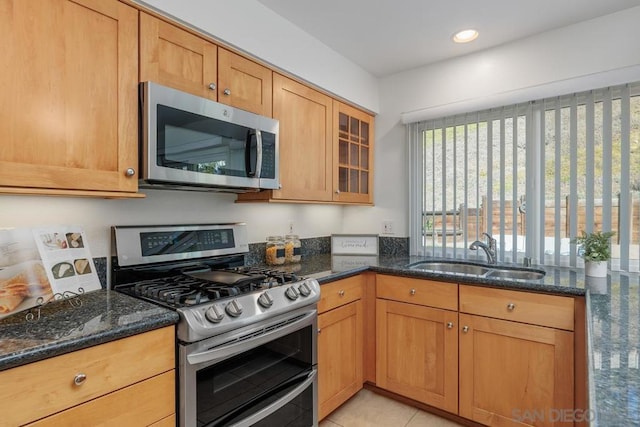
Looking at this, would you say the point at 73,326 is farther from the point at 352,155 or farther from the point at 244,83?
the point at 352,155

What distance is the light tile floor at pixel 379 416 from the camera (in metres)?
2.00

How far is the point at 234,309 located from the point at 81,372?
49 cm

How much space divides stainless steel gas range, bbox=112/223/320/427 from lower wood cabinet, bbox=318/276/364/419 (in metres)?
0.19

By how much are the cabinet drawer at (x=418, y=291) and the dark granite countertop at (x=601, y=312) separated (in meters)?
0.05

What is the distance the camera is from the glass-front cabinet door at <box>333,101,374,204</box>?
253 cm

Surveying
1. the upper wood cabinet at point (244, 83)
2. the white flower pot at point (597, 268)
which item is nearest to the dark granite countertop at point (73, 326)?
the upper wood cabinet at point (244, 83)

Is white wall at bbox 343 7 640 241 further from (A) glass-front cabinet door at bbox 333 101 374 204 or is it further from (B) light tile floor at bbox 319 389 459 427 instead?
(B) light tile floor at bbox 319 389 459 427

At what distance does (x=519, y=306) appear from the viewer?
1.75m

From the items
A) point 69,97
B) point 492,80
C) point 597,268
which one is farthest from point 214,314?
point 492,80

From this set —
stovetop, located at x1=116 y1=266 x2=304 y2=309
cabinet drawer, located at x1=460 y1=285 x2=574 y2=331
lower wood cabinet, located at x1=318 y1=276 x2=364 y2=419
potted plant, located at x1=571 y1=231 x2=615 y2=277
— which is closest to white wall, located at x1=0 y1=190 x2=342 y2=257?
stovetop, located at x1=116 y1=266 x2=304 y2=309

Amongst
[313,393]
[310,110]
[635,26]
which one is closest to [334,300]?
[313,393]

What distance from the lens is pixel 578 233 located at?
82.5 inches

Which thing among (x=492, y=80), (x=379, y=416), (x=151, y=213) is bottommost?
(x=379, y=416)

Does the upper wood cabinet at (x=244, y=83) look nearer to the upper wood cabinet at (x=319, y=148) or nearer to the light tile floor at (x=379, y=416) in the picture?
the upper wood cabinet at (x=319, y=148)
